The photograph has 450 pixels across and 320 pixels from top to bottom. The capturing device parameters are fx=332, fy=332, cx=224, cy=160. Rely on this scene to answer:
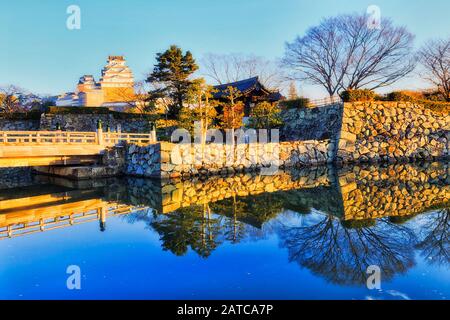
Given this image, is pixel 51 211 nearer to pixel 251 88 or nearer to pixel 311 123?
pixel 311 123

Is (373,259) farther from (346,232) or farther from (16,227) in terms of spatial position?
(16,227)

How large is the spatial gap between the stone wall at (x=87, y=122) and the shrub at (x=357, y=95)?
12868 millimetres

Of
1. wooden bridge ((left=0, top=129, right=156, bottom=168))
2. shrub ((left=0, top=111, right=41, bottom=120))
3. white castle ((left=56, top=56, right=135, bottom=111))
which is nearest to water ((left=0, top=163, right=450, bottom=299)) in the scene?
wooden bridge ((left=0, top=129, right=156, bottom=168))

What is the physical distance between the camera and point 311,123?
20078mm

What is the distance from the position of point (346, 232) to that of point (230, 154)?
8.87 metres

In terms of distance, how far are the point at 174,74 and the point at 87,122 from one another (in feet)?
24.5

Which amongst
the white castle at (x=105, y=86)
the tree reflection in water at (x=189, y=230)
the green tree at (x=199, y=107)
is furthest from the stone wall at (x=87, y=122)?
the white castle at (x=105, y=86)

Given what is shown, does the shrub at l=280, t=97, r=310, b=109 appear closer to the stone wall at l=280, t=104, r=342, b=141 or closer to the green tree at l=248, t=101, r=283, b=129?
the stone wall at l=280, t=104, r=342, b=141

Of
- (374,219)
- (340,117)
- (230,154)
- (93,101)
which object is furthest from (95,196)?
(93,101)

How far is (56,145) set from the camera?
12516 millimetres

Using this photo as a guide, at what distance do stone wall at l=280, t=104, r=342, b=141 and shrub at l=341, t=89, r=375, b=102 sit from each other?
2.42 feet

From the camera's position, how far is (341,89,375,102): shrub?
61.0ft

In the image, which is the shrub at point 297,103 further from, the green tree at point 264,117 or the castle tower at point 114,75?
the castle tower at point 114,75

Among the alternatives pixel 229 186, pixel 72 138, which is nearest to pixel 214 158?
pixel 229 186
